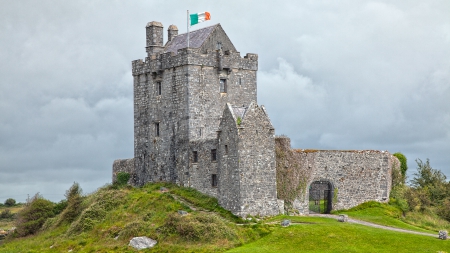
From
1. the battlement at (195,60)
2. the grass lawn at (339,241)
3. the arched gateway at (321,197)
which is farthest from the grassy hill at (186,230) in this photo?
the battlement at (195,60)

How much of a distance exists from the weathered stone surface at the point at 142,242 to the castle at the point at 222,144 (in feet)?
20.2

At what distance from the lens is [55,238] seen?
188ft

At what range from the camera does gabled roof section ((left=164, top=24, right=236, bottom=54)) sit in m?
61.7

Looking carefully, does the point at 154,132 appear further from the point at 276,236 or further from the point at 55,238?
the point at 276,236

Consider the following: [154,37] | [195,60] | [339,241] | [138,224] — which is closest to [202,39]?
[195,60]

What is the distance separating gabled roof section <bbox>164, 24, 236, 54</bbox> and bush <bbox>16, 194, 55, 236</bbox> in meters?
15.3

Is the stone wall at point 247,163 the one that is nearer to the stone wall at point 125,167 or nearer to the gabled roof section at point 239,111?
the gabled roof section at point 239,111

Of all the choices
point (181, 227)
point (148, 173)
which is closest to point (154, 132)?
point (148, 173)

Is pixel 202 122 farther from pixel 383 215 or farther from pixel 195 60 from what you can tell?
pixel 383 215

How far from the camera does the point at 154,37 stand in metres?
64.8

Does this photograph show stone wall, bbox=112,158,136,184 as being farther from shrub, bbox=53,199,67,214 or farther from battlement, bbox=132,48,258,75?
battlement, bbox=132,48,258,75

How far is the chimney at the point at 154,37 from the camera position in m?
64.8

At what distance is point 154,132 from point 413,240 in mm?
23132

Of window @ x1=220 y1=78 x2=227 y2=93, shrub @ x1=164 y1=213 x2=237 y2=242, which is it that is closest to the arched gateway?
window @ x1=220 y1=78 x2=227 y2=93
